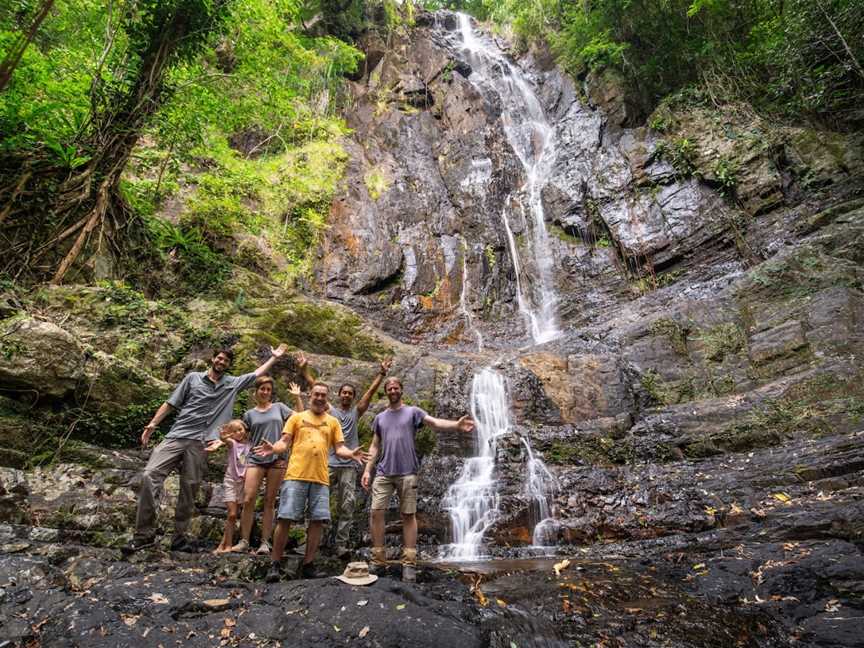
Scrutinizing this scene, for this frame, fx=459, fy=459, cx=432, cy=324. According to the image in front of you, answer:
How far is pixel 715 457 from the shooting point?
718 centimetres

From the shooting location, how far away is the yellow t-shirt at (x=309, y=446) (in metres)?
4.12

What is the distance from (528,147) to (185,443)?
19.9 meters

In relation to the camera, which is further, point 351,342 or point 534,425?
point 351,342

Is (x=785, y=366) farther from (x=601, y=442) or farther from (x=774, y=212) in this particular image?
(x=774, y=212)

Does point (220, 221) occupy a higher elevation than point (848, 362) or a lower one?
higher

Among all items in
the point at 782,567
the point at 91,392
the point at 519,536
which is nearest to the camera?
the point at 782,567

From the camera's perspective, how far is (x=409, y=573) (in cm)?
416

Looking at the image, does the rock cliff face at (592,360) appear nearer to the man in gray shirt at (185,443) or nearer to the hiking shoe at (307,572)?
the hiking shoe at (307,572)

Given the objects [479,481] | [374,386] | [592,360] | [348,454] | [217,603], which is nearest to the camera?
[217,603]

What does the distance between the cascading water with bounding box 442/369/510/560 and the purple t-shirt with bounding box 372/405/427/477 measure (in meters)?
2.38

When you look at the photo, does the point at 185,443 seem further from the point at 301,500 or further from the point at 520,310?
the point at 520,310

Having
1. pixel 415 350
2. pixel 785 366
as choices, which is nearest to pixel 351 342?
pixel 415 350

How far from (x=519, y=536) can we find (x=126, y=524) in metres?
5.08

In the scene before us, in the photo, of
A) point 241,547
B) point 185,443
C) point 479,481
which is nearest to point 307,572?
point 241,547
